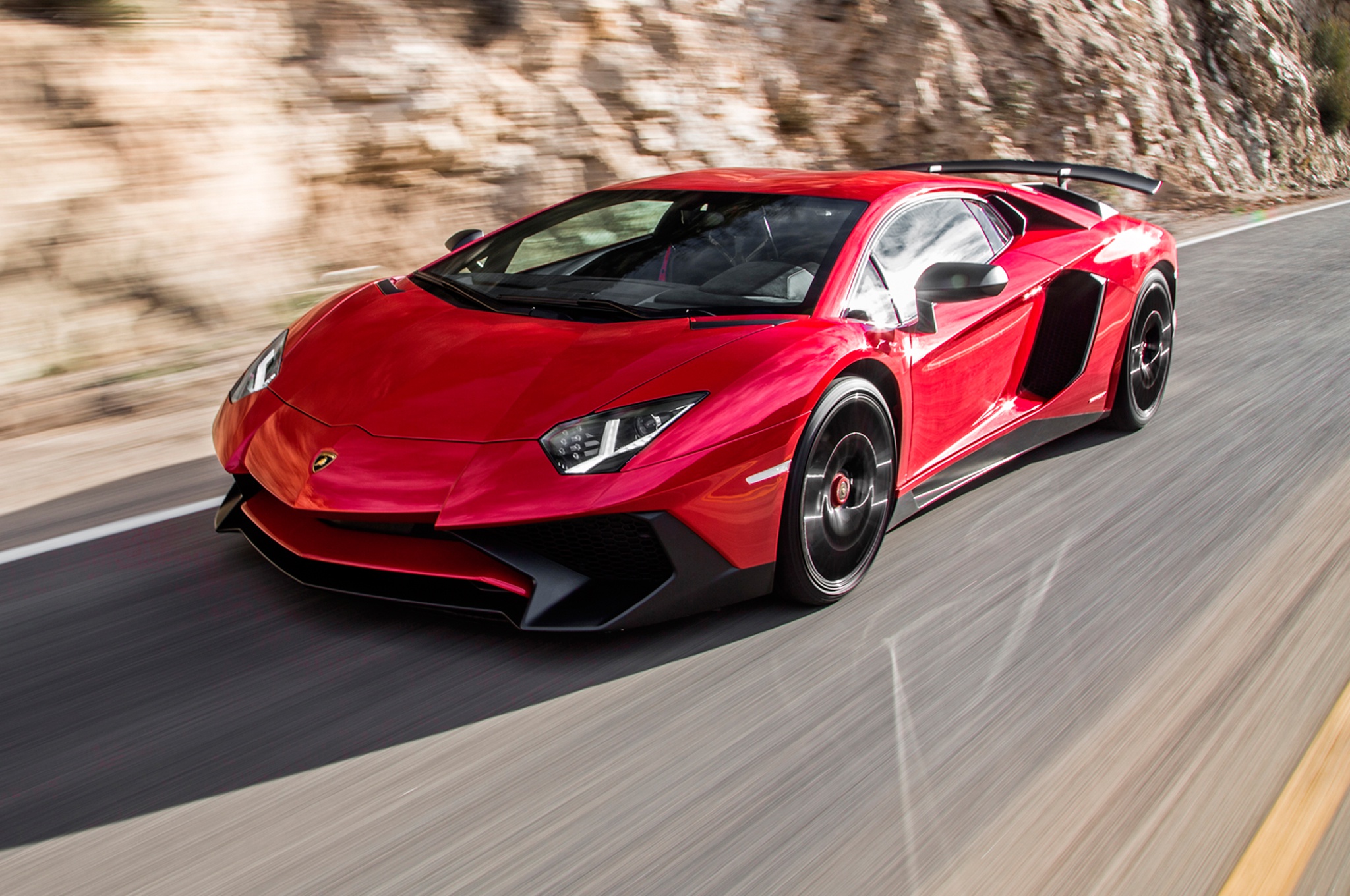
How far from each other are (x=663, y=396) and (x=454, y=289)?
49.0 inches

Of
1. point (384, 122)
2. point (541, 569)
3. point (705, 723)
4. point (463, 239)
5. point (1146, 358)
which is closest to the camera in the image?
point (705, 723)

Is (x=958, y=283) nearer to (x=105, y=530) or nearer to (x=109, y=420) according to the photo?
(x=105, y=530)

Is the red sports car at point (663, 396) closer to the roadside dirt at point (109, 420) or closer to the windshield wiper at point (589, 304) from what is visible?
the windshield wiper at point (589, 304)

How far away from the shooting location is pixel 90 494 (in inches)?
169

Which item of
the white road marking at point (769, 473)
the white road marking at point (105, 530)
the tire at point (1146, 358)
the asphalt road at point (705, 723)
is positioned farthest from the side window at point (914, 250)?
the white road marking at point (105, 530)

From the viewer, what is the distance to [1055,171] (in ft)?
17.0

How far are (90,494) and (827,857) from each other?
3202 millimetres

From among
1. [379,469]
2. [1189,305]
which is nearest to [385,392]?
[379,469]

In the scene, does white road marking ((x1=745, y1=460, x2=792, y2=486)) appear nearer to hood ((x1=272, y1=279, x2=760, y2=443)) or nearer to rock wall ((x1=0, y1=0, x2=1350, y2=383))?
hood ((x1=272, y1=279, x2=760, y2=443))

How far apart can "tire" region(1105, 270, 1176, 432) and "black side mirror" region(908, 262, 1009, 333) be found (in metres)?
1.49

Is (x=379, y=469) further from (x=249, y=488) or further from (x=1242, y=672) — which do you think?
(x=1242, y=672)

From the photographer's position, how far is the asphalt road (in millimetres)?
2270

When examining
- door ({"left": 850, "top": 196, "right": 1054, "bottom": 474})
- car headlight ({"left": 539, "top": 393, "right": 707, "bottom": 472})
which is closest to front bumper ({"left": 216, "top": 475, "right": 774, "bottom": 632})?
car headlight ({"left": 539, "top": 393, "right": 707, "bottom": 472})

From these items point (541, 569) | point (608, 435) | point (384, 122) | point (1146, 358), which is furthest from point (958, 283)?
point (384, 122)
